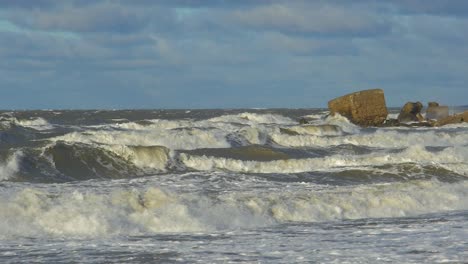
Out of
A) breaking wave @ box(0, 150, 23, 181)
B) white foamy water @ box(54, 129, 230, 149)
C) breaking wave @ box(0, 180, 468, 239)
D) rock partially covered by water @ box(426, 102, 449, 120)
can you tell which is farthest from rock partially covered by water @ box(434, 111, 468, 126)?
breaking wave @ box(0, 180, 468, 239)

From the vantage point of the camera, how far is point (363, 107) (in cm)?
4369

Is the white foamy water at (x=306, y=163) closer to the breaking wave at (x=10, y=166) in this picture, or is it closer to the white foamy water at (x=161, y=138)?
the breaking wave at (x=10, y=166)

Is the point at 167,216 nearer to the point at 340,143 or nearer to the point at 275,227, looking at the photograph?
the point at 275,227

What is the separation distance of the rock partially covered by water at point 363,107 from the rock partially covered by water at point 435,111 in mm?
8780

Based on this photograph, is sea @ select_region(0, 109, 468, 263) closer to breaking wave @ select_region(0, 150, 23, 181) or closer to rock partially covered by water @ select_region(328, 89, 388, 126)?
breaking wave @ select_region(0, 150, 23, 181)

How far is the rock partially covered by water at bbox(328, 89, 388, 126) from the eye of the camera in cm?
4322

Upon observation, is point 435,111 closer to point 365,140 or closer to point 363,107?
point 363,107

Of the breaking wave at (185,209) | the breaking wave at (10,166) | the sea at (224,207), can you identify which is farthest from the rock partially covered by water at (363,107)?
the breaking wave at (185,209)

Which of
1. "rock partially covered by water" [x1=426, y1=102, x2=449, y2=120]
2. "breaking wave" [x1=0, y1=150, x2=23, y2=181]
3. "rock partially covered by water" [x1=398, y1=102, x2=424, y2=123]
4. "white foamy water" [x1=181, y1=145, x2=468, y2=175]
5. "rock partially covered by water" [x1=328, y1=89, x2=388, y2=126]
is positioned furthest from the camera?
"rock partially covered by water" [x1=426, y1=102, x2=449, y2=120]

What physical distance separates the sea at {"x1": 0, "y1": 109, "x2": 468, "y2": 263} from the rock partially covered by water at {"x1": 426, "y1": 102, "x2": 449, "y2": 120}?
25.7 meters

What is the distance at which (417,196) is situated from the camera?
16.2 metres

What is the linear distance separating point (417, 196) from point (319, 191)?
5.91 ft

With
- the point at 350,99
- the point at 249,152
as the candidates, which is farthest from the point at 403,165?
the point at 350,99

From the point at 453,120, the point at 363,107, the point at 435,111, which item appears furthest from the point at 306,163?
the point at 435,111
